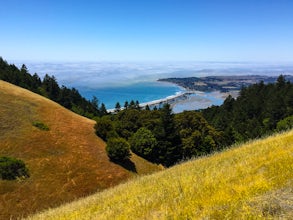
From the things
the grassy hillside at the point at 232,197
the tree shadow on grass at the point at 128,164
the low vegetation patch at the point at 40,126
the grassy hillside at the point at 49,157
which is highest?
the grassy hillside at the point at 232,197

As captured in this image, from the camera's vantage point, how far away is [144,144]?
4641 centimetres

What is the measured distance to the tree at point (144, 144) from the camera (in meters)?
46.3

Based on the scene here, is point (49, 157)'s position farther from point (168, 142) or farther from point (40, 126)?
point (168, 142)

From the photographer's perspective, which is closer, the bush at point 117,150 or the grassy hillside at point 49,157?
the grassy hillside at point 49,157

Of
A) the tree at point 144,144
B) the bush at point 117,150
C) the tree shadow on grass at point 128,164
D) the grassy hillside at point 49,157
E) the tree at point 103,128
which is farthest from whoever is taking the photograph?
the tree at point 144,144

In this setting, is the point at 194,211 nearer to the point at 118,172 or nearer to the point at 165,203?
the point at 165,203

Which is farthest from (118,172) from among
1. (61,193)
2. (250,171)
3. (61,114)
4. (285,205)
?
(285,205)

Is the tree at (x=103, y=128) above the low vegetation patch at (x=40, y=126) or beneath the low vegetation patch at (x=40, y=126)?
beneath

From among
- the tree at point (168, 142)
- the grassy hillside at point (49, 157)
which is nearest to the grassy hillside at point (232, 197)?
the grassy hillside at point (49, 157)

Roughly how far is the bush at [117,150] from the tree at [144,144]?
20.2 feet

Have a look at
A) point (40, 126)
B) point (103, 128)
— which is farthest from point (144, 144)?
point (40, 126)

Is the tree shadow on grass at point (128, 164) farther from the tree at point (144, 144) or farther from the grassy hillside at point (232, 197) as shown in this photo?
the grassy hillside at point (232, 197)

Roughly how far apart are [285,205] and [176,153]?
4669 cm

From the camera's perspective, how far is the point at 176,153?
169ft
